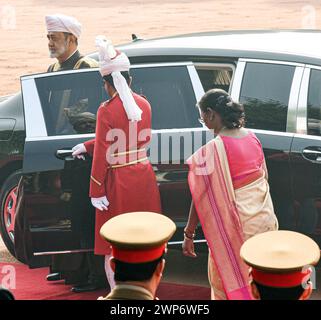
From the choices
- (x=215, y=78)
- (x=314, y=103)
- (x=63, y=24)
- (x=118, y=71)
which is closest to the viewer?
(x=118, y=71)

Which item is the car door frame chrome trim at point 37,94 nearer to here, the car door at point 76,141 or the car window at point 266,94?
the car door at point 76,141

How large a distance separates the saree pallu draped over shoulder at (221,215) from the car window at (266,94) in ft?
3.57

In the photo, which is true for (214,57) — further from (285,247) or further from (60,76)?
(285,247)

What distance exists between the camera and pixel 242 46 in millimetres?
8047

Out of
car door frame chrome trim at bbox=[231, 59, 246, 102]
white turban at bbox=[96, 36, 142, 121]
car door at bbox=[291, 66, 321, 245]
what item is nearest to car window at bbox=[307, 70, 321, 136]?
car door at bbox=[291, 66, 321, 245]

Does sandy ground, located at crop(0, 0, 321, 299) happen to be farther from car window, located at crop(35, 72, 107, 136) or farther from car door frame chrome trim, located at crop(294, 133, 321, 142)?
car door frame chrome trim, located at crop(294, 133, 321, 142)

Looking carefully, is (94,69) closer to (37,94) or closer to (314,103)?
(37,94)

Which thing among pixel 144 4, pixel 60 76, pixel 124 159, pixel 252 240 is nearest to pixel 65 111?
pixel 60 76

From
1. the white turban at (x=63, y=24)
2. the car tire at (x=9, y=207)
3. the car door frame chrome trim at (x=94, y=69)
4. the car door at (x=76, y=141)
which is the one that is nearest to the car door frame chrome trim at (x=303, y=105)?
the car door at (x=76, y=141)

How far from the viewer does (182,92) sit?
26.0ft

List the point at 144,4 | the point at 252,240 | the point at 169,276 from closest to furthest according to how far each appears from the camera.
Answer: the point at 252,240 < the point at 169,276 < the point at 144,4

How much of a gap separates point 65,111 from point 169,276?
147 centimetres

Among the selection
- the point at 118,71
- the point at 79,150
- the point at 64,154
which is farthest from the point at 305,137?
the point at 64,154

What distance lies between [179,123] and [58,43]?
1.27 metres
